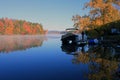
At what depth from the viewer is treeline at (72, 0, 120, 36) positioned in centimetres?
4306

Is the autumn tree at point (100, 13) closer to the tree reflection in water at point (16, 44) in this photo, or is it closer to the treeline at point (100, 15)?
the treeline at point (100, 15)

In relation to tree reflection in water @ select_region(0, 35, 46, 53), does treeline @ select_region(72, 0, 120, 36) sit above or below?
above

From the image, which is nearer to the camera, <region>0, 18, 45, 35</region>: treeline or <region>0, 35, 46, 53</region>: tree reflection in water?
<region>0, 35, 46, 53</region>: tree reflection in water

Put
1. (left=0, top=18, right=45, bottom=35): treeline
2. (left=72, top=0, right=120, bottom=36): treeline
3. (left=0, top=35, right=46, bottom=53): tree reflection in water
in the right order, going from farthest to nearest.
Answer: (left=0, top=18, right=45, bottom=35): treeline → (left=72, top=0, right=120, bottom=36): treeline → (left=0, top=35, right=46, bottom=53): tree reflection in water

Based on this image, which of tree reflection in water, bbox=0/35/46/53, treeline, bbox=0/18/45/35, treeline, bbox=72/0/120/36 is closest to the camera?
tree reflection in water, bbox=0/35/46/53

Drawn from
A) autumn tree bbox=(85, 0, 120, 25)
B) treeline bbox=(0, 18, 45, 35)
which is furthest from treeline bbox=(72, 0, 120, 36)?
treeline bbox=(0, 18, 45, 35)

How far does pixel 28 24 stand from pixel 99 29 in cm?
15772

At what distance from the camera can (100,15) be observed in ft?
145

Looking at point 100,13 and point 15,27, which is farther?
point 15,27

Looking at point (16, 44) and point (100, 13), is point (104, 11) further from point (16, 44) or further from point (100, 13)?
point (16, 44)

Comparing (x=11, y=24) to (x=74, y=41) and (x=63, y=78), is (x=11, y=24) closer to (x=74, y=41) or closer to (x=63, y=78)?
(x=74, y=41)

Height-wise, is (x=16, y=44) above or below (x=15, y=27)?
below

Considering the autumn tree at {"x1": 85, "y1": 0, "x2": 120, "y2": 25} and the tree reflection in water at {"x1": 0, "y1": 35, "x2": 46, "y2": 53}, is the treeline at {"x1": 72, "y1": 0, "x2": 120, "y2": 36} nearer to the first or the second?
the autumn tree at {"x1": 85, "y1": 0, "x2": 120, "y2": 25}

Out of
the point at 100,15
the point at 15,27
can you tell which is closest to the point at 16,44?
the point at 100,15
